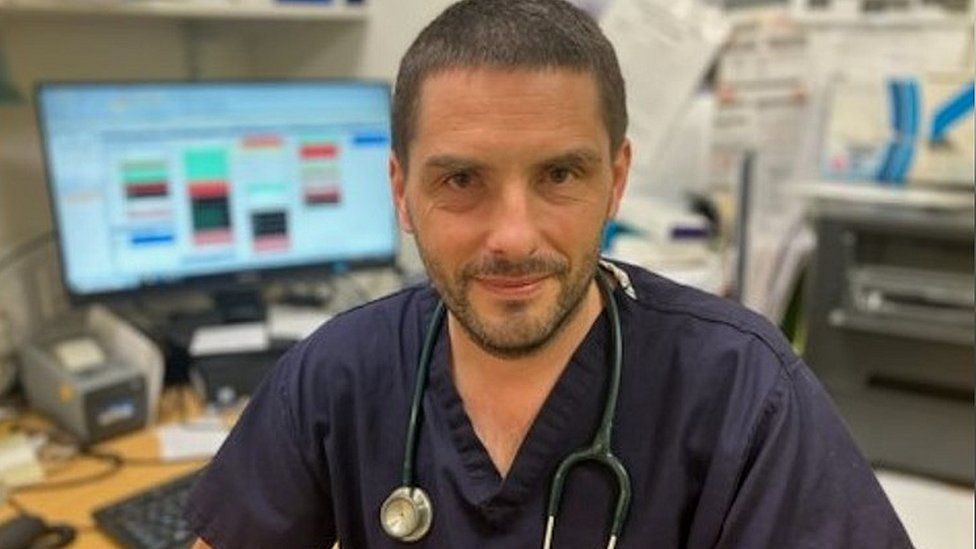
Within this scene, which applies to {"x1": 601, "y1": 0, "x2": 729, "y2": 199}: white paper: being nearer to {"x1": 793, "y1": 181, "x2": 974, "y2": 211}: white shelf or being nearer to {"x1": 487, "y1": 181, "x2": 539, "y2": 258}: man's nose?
{"x1": 793, "y1": 181, "x2": 974, "y2": 211}: white shelf

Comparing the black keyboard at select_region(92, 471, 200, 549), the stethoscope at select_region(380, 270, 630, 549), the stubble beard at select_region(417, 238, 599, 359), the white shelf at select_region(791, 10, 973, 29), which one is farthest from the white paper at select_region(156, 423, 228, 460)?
the white shelf at select_region(791, 10, 973, 29)

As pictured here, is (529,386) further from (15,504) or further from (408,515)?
(15,504)

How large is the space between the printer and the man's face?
0.76m

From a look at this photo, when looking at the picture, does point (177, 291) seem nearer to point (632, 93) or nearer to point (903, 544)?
point (632, 93)

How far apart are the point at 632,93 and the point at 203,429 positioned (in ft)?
3.39

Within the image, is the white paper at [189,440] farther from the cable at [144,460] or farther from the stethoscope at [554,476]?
the stethoscope at [554,476]

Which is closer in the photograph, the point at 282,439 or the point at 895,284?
the point at 282,439

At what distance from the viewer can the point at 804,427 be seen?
78 centimetres

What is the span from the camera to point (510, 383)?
0.89m

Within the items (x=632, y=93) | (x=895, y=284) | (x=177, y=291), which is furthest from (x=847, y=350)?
(x=177, y=291)

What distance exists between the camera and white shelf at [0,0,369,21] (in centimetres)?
136

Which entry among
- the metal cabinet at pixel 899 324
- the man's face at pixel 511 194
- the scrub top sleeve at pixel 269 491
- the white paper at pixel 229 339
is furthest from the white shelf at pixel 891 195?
the white paper at pixel 229 339

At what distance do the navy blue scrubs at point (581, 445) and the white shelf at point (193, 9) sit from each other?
772 millimetres

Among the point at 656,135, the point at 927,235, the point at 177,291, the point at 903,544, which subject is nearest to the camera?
the point at 903,544
